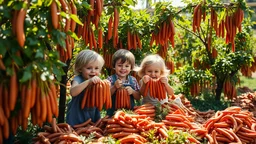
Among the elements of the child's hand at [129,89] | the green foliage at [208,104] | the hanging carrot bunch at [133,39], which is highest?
the hanging carrot bunch at [133,39]

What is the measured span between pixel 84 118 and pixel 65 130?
2.59 feet

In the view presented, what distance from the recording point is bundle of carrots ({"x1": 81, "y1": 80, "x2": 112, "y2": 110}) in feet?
13.2

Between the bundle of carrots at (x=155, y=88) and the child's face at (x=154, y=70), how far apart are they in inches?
12.8

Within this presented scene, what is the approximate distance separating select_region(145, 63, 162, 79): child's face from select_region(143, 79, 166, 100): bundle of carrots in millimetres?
324

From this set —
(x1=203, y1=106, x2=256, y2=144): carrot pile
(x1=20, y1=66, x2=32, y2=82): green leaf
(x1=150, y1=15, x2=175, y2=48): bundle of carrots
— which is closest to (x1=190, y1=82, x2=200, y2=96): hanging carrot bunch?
(x1=150, y1=15, x2=175, y2=48): bundle of carrots

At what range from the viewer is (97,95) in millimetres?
4031

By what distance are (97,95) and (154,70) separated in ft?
4.22

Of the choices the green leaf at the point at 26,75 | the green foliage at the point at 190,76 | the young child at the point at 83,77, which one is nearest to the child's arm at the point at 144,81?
the young child at the point at 83,77

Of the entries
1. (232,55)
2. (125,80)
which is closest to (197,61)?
(232,55)

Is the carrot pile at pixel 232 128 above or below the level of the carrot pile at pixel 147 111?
below

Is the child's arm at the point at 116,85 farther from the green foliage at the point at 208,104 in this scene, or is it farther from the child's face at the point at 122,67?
the green foliage at the point at 208,104

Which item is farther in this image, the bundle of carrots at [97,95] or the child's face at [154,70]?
the child's face at [154,70]

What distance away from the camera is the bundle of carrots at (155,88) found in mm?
4711

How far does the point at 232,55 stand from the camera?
852 centimetres
